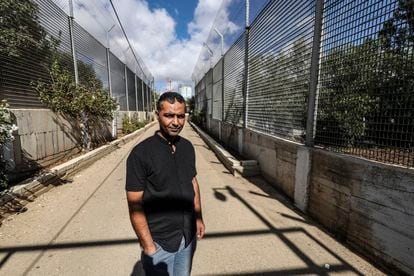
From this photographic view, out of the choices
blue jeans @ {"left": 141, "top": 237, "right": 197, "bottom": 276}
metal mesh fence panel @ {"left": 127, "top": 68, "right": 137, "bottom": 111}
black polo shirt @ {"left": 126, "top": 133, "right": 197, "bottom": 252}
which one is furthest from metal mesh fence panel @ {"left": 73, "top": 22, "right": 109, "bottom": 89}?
blue jeans @ {"left": 141, "top": 237, "right": 197, "bottom": 276}

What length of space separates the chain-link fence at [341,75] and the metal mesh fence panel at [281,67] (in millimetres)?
19

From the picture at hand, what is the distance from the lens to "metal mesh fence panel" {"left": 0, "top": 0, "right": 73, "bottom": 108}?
592cm

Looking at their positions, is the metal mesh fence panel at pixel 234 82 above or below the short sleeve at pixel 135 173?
above

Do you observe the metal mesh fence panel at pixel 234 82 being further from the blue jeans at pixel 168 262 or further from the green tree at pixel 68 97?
the blue jeans at pixel 168 262

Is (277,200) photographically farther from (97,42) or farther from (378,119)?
(97,42)

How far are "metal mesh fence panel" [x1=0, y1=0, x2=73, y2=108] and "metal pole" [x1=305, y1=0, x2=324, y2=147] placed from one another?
6.44 metres

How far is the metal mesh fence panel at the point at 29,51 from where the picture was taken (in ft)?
19.4

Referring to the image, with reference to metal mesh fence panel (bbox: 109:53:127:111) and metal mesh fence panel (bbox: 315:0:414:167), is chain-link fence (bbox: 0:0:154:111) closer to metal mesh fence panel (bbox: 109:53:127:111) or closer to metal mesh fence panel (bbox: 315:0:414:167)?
metal mesh fence panel (bbox: 109:53:127:111)

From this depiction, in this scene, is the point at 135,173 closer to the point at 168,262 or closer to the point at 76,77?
the point at 168,262

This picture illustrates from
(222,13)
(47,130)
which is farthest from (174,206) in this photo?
(222,13)

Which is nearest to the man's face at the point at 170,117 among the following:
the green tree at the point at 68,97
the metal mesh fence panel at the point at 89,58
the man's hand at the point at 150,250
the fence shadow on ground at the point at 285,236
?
the man's hand at the point at 150,250

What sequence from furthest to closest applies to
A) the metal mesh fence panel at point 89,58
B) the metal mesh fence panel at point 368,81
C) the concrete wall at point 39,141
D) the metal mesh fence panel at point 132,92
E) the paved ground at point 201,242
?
the metal mesh fence panel at point 132,92 → the metal mesh fence panel at point 89,58 → the concrete wall at point 39,141 → the paved ground at point 201,242 → the metal mesh fence panel at point 368,81

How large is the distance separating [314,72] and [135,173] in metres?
3.59

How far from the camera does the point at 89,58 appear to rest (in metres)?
11.0
